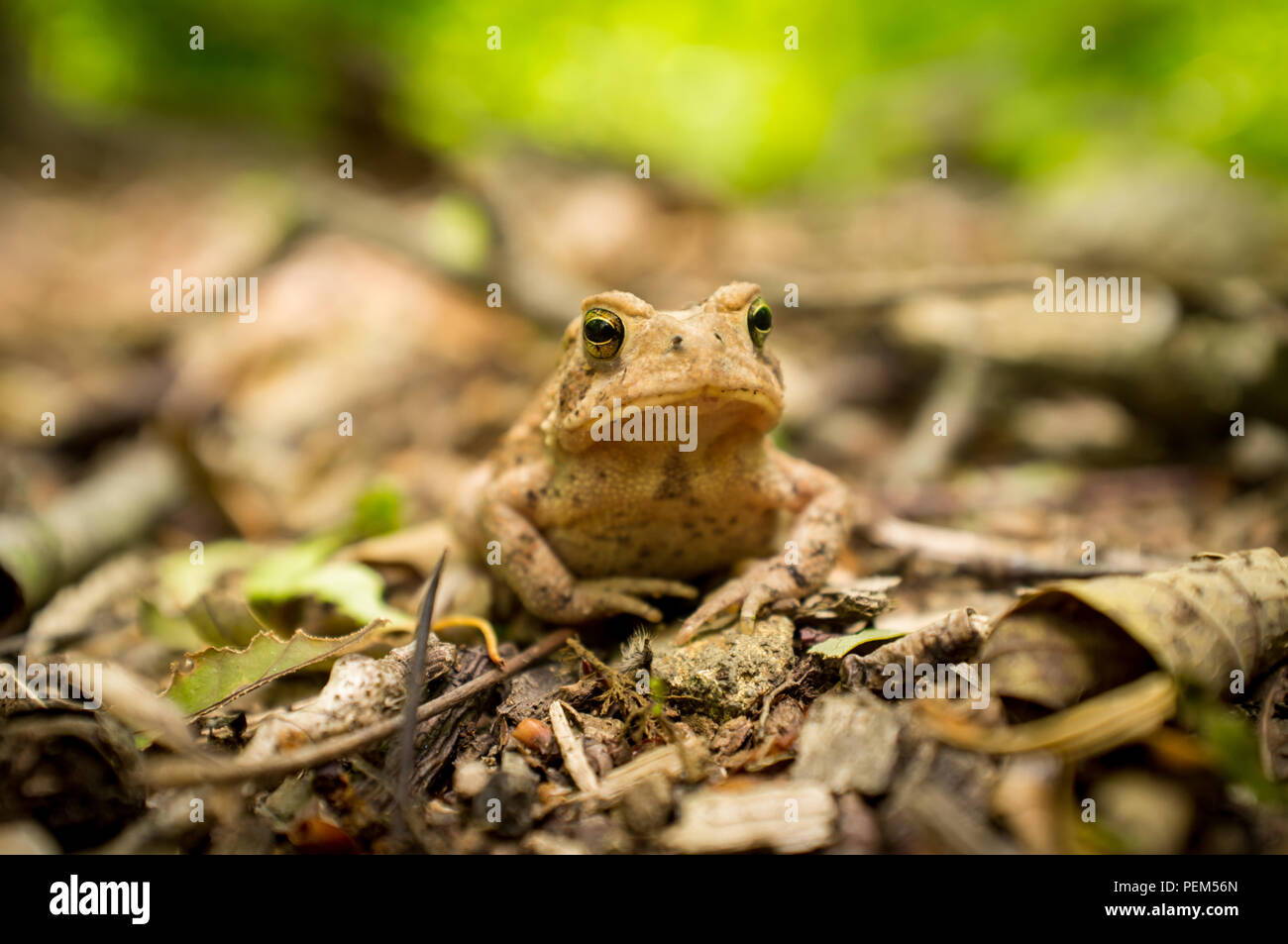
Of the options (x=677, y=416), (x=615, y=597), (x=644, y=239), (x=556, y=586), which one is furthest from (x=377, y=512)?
(x=644, y=239)

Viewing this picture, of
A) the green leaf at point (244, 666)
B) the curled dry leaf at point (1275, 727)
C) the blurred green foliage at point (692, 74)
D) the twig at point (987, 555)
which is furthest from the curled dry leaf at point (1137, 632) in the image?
the blurred green foliage at point (692, 74)

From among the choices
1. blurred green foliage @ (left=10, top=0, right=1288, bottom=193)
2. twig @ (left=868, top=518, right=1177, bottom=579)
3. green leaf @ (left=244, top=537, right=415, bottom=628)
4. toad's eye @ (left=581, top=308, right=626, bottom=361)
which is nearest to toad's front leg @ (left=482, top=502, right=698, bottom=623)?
green leaf @ (left=244, top=537, right=415, bottom=628)

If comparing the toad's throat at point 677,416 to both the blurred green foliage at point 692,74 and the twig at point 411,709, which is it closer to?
the twig at point 411,709

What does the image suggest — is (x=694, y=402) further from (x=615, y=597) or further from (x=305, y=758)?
(x=305, y=758)

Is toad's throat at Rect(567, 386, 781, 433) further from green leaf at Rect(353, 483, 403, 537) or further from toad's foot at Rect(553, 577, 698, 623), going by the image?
green leaf at Rect(353, 483, 403, 537)

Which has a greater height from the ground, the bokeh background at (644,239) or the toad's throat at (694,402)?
the bokeh background at (644,239)
